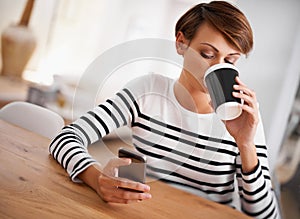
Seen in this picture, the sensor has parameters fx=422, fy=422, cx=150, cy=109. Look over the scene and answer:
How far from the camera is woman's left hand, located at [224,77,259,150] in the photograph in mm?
851

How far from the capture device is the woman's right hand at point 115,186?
742 mm

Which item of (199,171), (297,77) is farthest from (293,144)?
(199,171)

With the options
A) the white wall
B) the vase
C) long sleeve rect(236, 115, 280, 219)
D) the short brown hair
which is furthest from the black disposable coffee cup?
the vase

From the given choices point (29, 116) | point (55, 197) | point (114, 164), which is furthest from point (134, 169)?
point (29, 116)

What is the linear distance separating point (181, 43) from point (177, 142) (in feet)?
0.75

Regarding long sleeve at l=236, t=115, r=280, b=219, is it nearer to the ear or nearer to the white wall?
the ear

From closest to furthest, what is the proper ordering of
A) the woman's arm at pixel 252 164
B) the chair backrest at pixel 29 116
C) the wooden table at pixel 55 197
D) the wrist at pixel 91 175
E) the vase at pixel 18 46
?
the wooden table at pixel 55 197
the wrist at pixel 91 175
the woman's arm at pixel 252 164
the chair backrest at pixel 29 116
the vase at pixel 18 46

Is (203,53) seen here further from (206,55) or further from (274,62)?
(274,62)

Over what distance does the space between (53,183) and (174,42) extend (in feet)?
1.20

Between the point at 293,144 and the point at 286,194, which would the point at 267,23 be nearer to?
the point at 293,144

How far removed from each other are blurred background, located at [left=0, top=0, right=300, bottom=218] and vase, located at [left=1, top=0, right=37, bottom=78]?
0.06 feet

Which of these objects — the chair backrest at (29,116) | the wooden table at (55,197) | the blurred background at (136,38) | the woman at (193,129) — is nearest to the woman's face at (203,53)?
the woman at (193,129)

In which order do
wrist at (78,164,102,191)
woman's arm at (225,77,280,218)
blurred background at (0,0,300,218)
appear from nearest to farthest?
1. wrist at (78,164,102,191)
2. woman's arm at (225,77,280,218)
3. blurred background at (0,0,300,218)

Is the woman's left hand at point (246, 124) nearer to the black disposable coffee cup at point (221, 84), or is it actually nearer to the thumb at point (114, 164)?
the black disposable coffee cup at point (221, 84)
